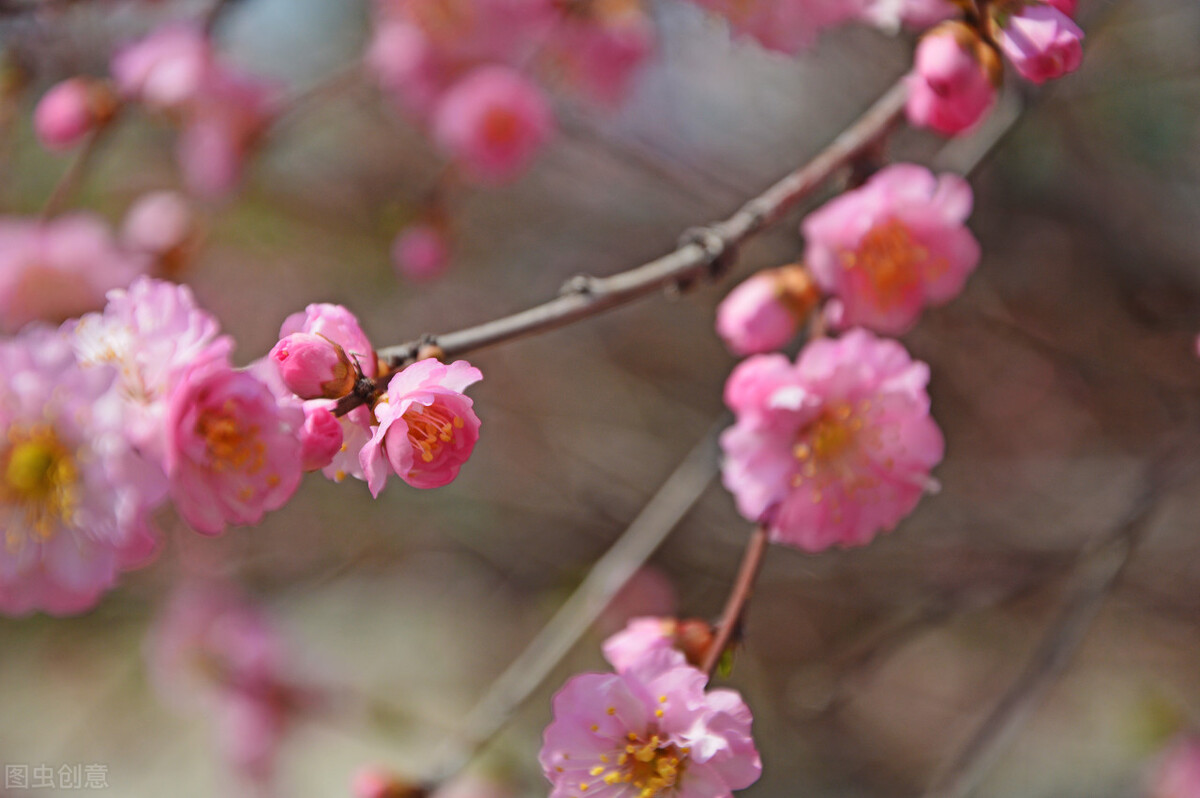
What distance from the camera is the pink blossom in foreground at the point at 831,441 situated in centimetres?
83

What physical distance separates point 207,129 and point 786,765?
88.5 inches

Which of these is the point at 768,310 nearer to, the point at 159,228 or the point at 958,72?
the point at 958,72

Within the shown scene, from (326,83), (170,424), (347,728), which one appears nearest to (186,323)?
(170,424)

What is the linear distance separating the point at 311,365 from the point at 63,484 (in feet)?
1.09

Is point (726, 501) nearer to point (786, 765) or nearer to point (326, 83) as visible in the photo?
point (786, 765)

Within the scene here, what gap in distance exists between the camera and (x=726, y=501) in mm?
2248

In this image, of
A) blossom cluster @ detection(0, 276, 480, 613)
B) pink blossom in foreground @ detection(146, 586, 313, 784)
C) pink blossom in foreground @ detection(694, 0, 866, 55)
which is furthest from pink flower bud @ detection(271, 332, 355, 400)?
pink blossom in foreground @ detection(146, 586, 313, 784)

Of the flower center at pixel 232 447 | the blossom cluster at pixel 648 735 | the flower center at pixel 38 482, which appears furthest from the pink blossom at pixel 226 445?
the blossom cluster at pixel 648 735

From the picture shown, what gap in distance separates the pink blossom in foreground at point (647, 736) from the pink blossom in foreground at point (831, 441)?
19cm

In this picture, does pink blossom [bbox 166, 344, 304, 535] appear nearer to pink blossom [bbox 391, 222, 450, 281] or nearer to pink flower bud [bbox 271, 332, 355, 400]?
pink flower bud [bbox 271, 332, 355, 400]

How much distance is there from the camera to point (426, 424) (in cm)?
63

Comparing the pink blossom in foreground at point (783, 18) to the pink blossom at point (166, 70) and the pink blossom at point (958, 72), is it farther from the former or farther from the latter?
the pink blossom at point (166, 70)

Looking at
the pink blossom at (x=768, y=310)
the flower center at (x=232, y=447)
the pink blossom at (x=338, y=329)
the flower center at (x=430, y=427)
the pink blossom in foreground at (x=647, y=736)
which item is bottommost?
the pink blossom in foreground at (x=647, y=736)

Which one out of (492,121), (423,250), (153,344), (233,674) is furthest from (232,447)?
(233,674)
